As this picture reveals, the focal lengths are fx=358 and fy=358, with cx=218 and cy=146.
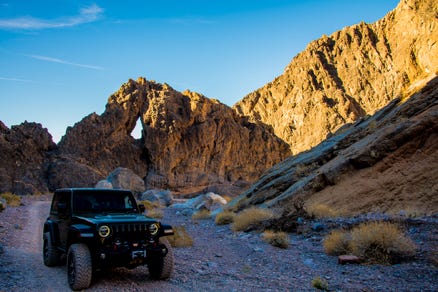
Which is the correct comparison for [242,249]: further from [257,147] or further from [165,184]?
[257,147]

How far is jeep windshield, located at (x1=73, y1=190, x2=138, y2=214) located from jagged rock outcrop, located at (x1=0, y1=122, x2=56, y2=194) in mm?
41030

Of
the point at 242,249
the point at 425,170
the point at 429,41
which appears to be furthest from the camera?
the point at 429,41

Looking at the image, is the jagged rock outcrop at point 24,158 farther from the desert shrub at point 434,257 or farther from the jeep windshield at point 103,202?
the desert shrub at point 434,257

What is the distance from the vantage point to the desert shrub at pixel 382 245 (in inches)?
313

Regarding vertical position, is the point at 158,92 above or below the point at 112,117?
above

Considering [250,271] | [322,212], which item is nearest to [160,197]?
[322,212]

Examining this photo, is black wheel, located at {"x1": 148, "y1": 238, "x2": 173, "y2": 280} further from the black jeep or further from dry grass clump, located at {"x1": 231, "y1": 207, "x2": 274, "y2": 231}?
dry grass clump, located at {"x1": 231, "y1": 207, "x2": 274, "y2": 231}

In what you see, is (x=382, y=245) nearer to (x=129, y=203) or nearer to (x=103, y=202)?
(x=129, y=203)

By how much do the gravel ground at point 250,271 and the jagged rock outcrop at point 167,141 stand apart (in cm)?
4584

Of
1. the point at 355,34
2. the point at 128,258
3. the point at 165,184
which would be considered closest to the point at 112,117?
the point at 165,184

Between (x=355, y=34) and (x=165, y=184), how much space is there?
223 feet

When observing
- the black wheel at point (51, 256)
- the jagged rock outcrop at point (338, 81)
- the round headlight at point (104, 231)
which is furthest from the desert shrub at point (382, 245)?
the jagged rock outcrop at point (338, 81)

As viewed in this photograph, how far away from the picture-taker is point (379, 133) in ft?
53.3

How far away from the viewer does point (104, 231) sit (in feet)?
20.6
